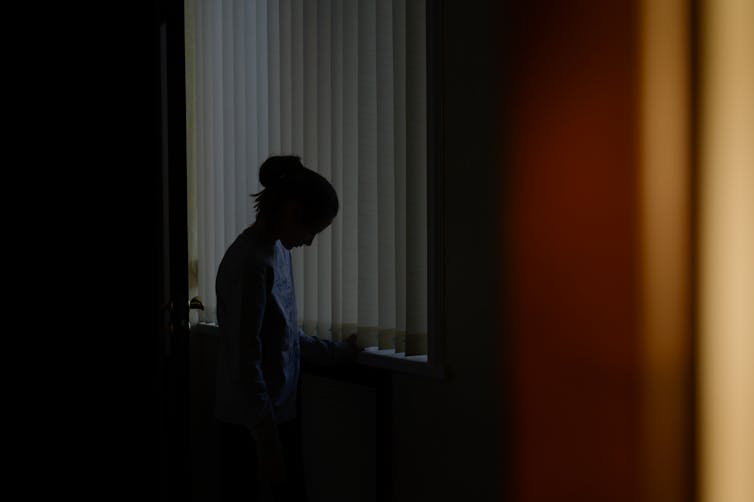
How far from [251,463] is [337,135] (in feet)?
3.15

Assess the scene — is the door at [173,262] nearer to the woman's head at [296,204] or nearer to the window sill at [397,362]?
the woman's head at [296,204]

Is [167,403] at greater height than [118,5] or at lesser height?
lesser

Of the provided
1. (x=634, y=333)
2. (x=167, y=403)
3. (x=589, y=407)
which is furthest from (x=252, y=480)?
(x=634, y=333)

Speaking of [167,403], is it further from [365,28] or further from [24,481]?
[365,28]

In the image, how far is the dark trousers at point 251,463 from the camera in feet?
6.07

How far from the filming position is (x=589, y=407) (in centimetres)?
139

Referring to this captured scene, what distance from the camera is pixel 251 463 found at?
1.85 m

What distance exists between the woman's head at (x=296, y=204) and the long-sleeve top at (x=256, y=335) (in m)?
0.06

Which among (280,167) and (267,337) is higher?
(280,167)

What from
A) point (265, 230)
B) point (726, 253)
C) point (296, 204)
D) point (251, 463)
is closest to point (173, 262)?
point (265, 230)

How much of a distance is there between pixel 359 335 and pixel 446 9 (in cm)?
91

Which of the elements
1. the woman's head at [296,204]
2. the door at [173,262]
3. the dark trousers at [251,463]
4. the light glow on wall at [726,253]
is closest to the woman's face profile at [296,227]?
the woman's head at [296,204]

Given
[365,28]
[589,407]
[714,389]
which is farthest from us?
[365,28]

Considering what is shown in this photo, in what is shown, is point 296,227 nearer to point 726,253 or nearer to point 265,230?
point 265,230
